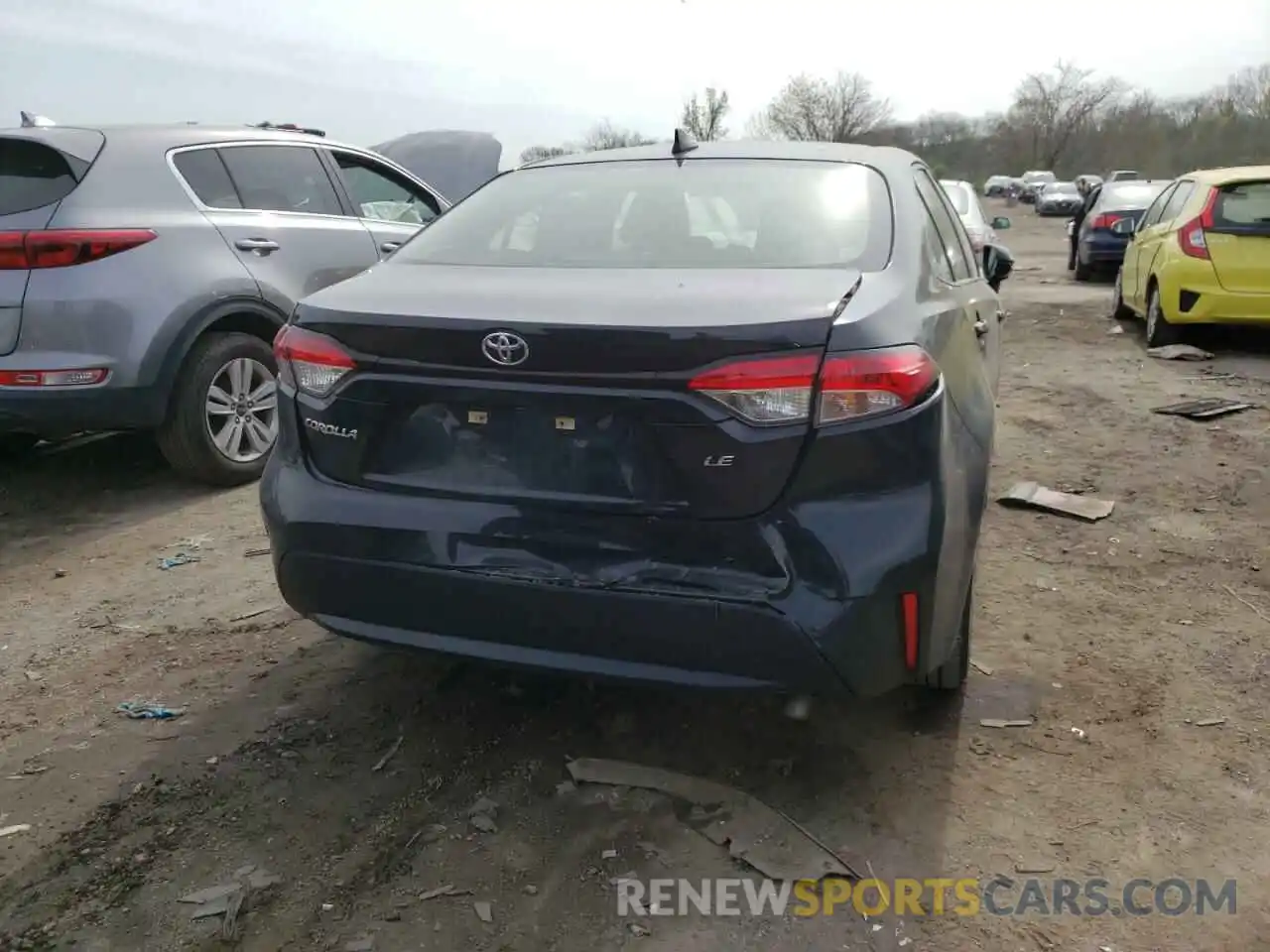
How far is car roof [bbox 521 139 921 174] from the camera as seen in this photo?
10.5 feet

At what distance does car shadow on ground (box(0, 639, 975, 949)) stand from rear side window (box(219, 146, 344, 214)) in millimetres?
3079

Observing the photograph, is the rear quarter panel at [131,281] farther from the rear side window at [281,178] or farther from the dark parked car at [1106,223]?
the dark parked car at [1106,223]

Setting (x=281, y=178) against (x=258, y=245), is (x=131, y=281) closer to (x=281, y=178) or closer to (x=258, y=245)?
(x=258, y=245)

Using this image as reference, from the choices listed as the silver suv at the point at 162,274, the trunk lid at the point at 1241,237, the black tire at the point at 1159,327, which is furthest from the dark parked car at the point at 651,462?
the black tire at the point at 1159,327

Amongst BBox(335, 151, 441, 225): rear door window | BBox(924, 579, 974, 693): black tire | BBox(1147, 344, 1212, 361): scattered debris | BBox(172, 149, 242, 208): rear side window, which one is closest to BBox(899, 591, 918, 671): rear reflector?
BBox(924, 579, 974, 693): black tire

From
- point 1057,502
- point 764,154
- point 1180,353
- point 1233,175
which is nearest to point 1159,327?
point 1180,353

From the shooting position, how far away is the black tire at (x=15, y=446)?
5605mm

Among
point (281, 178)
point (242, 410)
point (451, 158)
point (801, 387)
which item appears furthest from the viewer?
point (451, 158)

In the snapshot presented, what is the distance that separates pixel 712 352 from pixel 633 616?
0.59m

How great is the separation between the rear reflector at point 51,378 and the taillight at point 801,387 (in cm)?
336

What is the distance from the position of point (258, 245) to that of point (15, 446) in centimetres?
187

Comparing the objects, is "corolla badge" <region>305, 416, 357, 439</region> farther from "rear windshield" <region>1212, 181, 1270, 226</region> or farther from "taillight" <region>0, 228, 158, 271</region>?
"rear windshield" <region>1212, 181, 1270, 226</region>

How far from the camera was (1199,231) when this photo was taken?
8141 mm

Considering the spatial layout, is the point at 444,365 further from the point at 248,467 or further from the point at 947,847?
the point at 248,467
